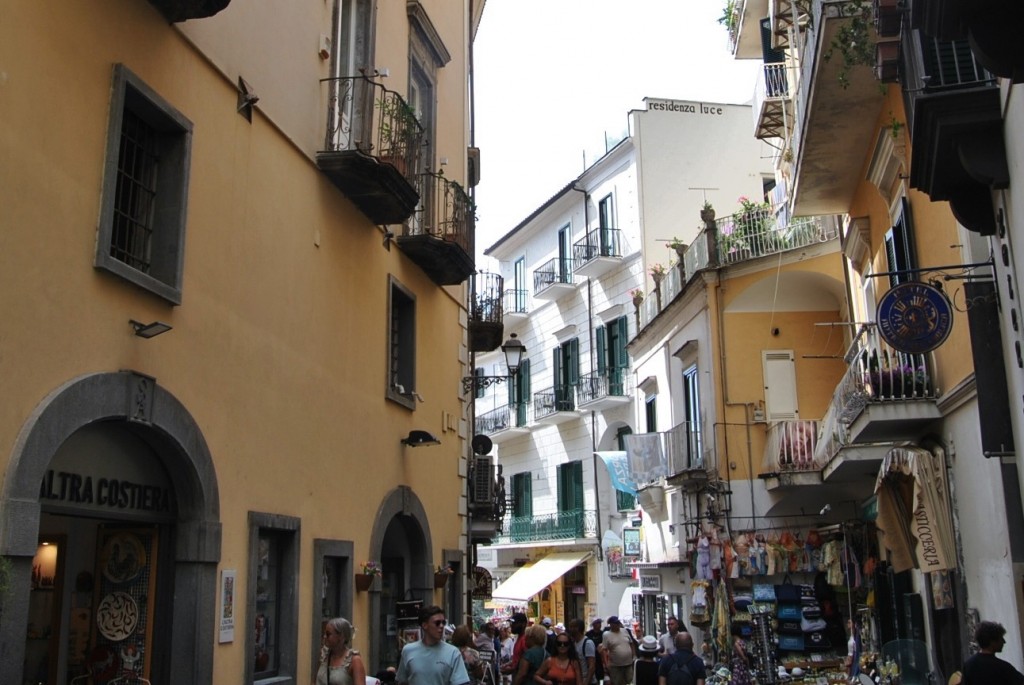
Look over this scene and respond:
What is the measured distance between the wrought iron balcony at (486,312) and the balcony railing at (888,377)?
687 centimetres

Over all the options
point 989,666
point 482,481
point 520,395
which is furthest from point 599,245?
point 989,666

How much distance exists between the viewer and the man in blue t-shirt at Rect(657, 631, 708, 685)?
444 inches

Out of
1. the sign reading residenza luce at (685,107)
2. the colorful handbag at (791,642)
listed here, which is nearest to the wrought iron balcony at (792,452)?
the colorful handbag at (791,642)

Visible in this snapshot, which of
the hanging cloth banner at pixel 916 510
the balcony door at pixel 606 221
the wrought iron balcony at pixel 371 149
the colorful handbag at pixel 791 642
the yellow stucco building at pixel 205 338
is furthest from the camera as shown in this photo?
the balcony door at pixel 606 221

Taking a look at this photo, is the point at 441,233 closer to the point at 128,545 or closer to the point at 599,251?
the point at 128,545

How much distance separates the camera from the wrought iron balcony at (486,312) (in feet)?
59.4

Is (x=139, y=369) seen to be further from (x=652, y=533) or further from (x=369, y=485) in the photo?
(x=652, y=533)

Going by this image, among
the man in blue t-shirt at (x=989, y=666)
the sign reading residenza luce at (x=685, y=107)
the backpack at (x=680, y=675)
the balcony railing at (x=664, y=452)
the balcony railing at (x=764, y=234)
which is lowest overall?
the backpack at (x=680, y=675)

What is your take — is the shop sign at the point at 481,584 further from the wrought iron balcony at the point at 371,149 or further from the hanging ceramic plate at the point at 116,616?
the hanging ceramic plate at the point at 116,616

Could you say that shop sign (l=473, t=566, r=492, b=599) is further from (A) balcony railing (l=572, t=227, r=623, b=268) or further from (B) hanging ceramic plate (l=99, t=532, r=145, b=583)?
(A) balcony railing (l=572, t=227, r=623, b=268)

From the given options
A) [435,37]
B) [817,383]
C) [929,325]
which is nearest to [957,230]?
[929,325]

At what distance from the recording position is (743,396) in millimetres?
20500

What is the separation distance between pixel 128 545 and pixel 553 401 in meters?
26.1

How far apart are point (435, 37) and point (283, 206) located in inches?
243
